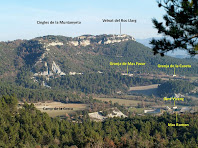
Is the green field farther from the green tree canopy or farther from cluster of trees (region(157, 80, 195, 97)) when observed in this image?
the green tree canopy

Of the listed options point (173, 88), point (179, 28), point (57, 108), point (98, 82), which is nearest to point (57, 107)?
point (57, 108)

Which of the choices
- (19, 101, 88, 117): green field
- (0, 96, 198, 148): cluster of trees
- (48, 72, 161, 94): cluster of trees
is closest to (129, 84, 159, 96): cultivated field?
(48, 72, 161, 94): cluster of trees

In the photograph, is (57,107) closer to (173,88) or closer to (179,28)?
(173,88)

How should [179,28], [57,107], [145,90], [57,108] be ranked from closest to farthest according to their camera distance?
[179,28]
[57,108]
[57,107]
[145,90]

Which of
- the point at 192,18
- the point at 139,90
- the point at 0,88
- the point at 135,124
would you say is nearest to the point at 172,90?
the point at 139,90

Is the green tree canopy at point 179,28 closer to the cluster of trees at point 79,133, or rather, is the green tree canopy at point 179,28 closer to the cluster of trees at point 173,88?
the cluster of trees at point 79,133

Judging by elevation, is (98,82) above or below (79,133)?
below
